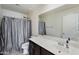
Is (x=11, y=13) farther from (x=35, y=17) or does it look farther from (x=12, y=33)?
(x=35, y=17)

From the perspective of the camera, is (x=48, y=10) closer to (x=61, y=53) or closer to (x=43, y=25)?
(x=43, y=25)

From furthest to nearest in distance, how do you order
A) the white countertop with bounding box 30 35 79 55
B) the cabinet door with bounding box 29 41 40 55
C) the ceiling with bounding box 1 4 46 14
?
the cabinet door with bounding box 29 41 40 55
the ceiling with bounding box 1 4 46 14
the white countertop with bounding box 30 35 79 55

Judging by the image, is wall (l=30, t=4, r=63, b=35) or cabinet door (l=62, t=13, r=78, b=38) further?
wall (l=30, t=4, r=63, b=35)

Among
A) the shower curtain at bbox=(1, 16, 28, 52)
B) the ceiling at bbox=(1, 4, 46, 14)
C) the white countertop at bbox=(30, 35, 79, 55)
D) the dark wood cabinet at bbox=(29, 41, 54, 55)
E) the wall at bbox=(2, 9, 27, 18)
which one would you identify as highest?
the ceiling at bbox=(1, 4, 46, 14)

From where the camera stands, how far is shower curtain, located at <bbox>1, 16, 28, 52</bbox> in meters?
1.54

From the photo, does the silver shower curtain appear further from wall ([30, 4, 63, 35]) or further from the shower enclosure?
wall ([30, 4, 63, 35])

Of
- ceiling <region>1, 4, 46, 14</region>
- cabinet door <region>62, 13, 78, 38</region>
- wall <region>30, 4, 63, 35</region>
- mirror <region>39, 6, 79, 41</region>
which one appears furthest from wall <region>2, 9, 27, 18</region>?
cabinet door <region>62, 13, 78, 38</region>

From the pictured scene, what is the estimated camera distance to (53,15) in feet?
5.91

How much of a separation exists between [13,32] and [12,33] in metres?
0.02

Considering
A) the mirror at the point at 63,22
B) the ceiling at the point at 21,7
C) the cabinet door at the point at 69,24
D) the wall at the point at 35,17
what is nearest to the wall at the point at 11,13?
the ceiling at the point at 21,7

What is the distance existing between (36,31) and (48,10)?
549mm

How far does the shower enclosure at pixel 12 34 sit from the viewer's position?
1.54m

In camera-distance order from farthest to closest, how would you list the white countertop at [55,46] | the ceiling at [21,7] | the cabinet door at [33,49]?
the cabinet door at [33,49], the ceiling at [21,7], the white countertop at [55,46]

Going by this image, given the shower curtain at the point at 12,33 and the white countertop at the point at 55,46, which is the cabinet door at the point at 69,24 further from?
the shower curtain at the point at 12,33
